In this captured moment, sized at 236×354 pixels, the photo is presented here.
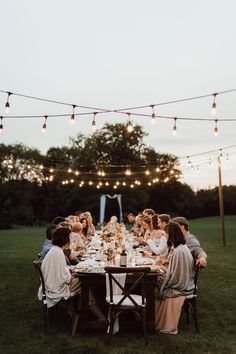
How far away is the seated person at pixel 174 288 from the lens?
5258 millimetres

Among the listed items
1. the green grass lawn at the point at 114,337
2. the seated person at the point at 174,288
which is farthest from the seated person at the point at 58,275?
the seated person at the point at 174,288

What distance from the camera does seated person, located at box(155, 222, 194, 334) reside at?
5258 millimetres

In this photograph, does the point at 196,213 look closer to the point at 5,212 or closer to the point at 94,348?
the point at 5,212

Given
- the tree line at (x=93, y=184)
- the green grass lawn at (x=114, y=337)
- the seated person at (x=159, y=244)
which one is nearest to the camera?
the green grass lawn at (x=114, y=337)

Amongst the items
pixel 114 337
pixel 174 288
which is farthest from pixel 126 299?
pixel 174 288

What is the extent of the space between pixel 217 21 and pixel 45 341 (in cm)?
741

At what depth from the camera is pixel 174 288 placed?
5309mm

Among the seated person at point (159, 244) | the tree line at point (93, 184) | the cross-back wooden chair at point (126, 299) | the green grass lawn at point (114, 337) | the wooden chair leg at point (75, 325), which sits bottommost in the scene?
the green grass lawn at point (114, 337)

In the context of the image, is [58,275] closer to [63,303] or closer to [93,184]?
[63,303]

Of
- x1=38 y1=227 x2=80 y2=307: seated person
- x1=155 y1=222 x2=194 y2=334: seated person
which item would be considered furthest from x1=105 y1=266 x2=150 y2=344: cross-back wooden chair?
x1=38 y1=227 x2=80 y2=307: seated person

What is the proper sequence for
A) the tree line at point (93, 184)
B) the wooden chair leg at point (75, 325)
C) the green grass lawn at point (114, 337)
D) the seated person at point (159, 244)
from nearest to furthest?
the green grass lawn at point (114, 337), the wooden chair leg at point (75, 325), the seated person at point (159, 244), the tree line at point (93, 184)

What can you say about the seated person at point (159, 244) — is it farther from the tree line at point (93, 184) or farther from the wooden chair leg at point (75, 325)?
the tree line at point (93, 184)

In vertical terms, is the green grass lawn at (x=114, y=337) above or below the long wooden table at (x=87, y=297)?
below

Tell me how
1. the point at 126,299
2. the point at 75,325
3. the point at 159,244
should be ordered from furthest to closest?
the point at 159,244 → the point at 75,325 → the point at 126,299
